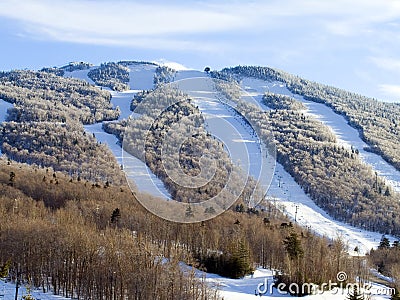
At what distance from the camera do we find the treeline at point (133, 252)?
1265 inches

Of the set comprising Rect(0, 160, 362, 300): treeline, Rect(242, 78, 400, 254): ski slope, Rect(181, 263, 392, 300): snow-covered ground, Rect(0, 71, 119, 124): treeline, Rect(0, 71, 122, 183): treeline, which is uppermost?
Rect(0, 71, 119, 124): treeline

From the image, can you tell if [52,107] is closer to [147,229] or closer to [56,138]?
[56,138]

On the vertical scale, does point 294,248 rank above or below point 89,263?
above

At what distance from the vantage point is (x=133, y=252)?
3288 cm

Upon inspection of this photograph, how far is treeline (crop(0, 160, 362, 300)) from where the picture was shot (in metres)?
32.1

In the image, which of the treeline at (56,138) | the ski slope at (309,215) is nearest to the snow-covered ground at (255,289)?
the ski slope at (309,215)

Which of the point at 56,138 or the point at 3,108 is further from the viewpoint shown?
the point at 3,108

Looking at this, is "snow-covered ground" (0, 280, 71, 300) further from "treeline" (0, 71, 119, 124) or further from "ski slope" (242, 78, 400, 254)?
"treeline" (0, 71, 119, 124)

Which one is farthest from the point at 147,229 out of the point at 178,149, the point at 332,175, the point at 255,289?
the point at 332,175

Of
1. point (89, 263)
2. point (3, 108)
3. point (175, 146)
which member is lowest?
point (89, 263)

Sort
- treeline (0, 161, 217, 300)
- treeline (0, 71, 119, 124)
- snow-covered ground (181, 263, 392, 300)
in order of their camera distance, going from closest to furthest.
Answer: treeline (0, 161, 217, 300)
snow-covered ground (181, 263, 392, 300)
treeline (0, 71, 119, 124)

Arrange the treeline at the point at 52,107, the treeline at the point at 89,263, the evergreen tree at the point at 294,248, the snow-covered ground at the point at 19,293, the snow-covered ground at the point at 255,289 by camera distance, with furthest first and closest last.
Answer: the treeline at the point at 52,107 < the evergreen tree at the point at 294,248 < the snow-covered ground at the point at 255,289 < the snow-covered ground at the point at 19,293 < the treeline at the point at 89,263

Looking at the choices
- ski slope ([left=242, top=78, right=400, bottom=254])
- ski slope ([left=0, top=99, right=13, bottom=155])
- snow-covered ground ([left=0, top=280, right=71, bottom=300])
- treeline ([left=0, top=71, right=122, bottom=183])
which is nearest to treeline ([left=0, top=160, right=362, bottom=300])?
snow-covered ground ([left=0, top=280, right=71, bottom=300])

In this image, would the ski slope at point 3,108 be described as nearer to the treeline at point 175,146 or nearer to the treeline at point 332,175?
the treeline at point 175,146
